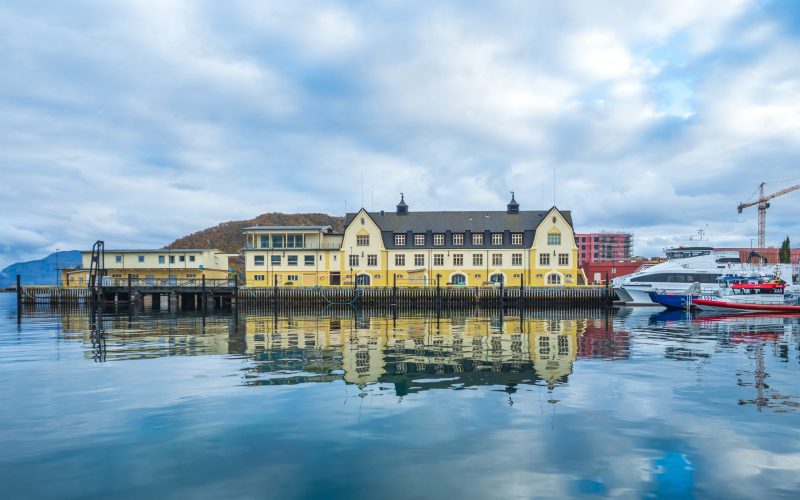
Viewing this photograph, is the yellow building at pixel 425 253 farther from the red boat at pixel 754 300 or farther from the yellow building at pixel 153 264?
the red boat at pixel 754 300

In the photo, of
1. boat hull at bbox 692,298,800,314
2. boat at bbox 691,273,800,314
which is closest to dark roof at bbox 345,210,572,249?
boat at bbox 691,273,800,314

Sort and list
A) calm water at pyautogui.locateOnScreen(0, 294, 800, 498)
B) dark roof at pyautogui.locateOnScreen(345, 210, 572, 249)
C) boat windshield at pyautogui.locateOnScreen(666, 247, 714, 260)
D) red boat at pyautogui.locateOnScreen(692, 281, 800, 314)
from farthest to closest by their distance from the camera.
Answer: dark roof at pyautogui.locateOnScreen(345, 210, 572, 249), boat windshield at pyautogui.locateOnScreen(666, 247, 714, 260), red boat at pyautogui.locateOnScreen(692, 281, 800, 314), calm water at pyautogui.locateOnScreen(0, 294, 800, 498)

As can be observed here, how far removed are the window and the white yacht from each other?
41.4 metres

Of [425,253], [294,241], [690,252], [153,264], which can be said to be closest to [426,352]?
[425,253]

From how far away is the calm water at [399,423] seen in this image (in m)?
8.94

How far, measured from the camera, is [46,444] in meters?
10.8

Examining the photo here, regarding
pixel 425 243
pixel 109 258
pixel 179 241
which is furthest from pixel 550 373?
pixel 179 241

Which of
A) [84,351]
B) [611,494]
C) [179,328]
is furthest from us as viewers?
[179,328]

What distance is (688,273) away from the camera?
63906 mm

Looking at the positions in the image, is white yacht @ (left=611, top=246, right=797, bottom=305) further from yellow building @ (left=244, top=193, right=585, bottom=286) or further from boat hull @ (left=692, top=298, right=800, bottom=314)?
yellow building @ (left=244, top=193, right=585, bottom=286)

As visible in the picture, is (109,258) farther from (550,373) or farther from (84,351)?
(550,373)

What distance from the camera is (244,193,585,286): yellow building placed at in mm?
72875

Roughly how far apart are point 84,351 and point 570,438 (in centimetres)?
2210

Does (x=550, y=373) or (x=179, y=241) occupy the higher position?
(x=179, y=241)
